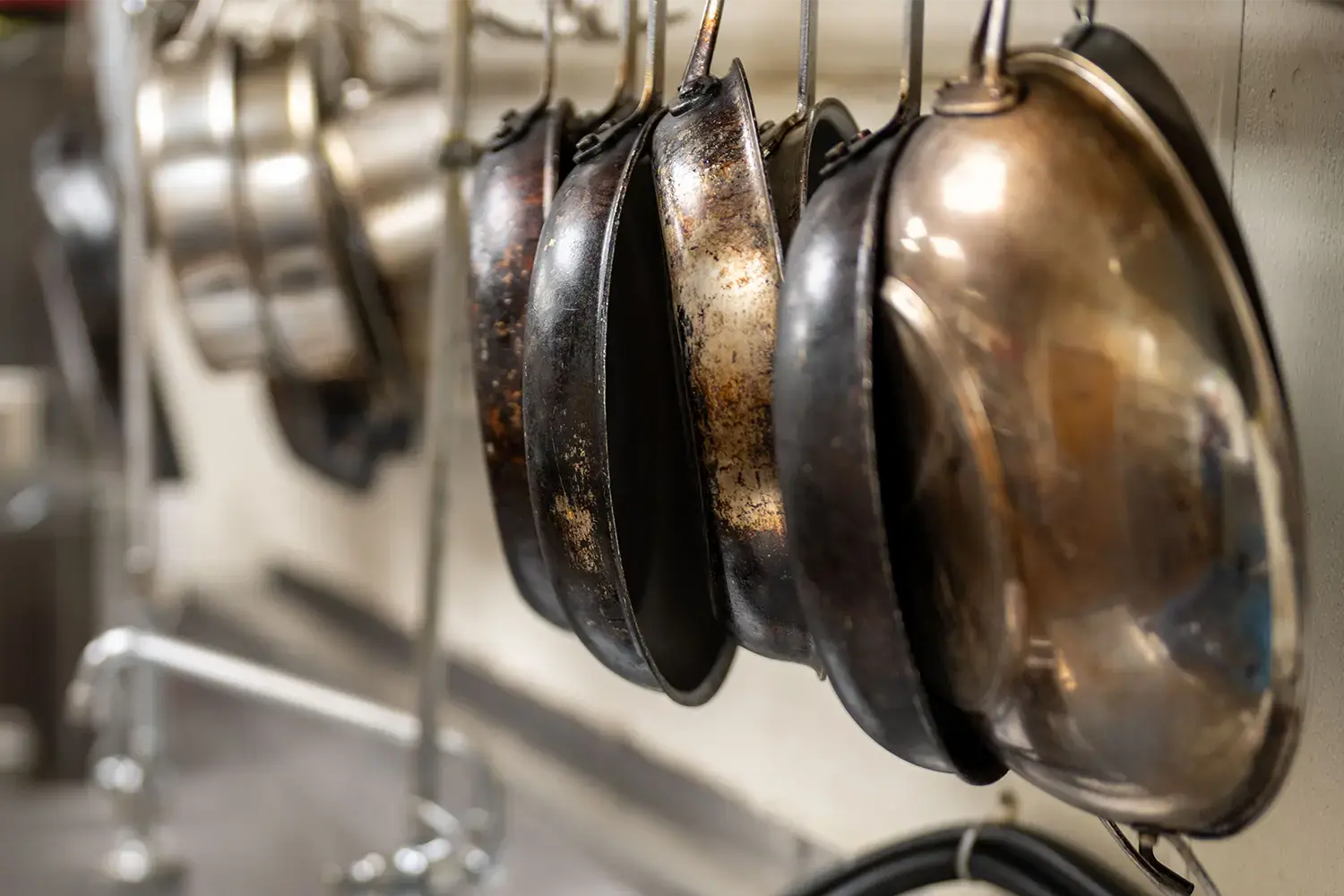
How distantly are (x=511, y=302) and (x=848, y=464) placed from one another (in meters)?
0.22

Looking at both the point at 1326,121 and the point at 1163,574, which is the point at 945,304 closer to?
the point at 1163,574

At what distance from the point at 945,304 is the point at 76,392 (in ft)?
5.20

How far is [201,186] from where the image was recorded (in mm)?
941

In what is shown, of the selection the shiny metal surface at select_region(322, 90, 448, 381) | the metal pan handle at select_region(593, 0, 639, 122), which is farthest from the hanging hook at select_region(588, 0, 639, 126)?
the shiny metal surface at select_region(322, 90, 448, 381)

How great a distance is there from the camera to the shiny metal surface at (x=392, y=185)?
3.08 feet

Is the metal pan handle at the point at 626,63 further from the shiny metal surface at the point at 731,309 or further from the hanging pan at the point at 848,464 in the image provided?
the hanging pan at the point at 848,464

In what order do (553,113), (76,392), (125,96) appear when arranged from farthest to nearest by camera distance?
1. (76,392)
2. (125,96)
3. (553,113)

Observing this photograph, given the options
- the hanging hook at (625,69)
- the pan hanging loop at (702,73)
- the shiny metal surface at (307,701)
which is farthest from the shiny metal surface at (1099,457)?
the shiny metal surface at (307,701)

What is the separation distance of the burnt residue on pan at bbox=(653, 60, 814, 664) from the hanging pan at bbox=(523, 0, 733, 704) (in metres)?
0.02

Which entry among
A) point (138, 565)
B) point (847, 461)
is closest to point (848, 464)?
point (847, 461)

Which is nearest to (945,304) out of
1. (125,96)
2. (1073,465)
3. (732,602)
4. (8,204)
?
(1073,465)

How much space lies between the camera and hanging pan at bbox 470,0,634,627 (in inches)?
20.3

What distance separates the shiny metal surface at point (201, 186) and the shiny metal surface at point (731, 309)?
1.94 feet

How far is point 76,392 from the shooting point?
1661mm
